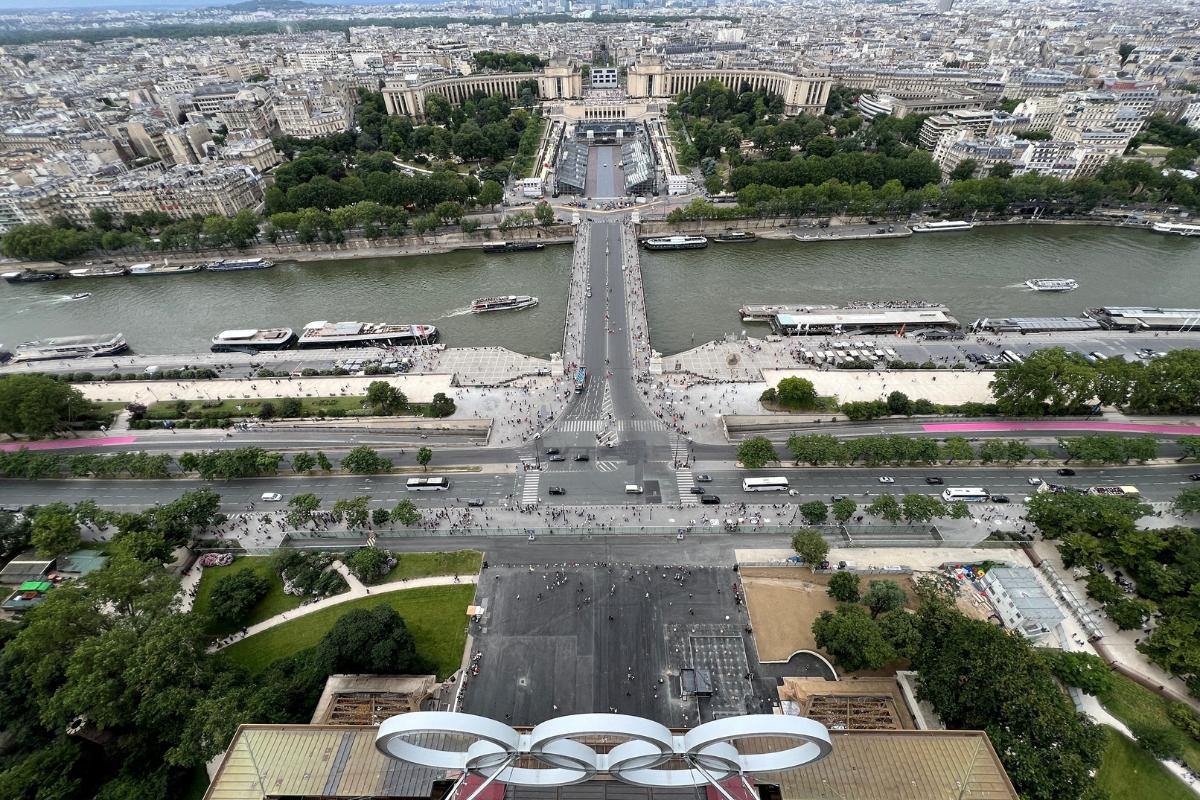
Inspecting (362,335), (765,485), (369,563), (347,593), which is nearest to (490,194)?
(362,335)

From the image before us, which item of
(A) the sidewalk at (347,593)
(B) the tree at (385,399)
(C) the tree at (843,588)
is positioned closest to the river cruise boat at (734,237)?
(B) the tree at (385,399)

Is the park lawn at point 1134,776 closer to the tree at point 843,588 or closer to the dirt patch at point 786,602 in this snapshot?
the dirt patch at point 786,602

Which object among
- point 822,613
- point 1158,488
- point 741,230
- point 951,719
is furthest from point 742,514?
point 741,230

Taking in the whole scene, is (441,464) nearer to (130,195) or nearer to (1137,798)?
(1137,798)

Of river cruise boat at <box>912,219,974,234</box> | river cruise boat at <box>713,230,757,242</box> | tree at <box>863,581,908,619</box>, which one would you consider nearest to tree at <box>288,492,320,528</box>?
tree at <box>863,581,908,619</box>

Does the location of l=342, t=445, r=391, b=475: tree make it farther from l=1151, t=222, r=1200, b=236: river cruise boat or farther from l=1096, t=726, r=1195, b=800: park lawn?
l=1151, t=222, r=1200, b=236: river cruise boat
